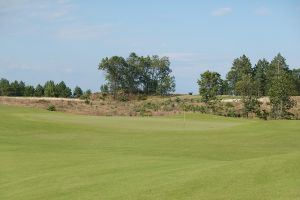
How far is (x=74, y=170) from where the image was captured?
14727 millimetres

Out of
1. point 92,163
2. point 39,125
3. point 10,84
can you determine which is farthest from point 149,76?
point 92,163

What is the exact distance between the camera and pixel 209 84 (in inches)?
2709

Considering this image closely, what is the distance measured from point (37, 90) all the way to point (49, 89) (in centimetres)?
382

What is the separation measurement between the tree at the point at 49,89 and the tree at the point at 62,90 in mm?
1039

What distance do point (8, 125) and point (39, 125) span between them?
212 cm

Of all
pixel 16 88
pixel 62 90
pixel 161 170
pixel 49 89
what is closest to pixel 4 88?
pixel 16 88

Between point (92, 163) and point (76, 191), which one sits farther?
point (92, 163)

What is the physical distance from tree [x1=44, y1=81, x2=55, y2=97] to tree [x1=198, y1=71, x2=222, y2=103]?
49.6 meters

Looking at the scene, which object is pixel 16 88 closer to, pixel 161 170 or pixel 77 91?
pixel 77 91

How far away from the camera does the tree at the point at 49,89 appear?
358 feet

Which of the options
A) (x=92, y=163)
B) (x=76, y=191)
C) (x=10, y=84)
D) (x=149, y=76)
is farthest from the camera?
(x=149, y=76)

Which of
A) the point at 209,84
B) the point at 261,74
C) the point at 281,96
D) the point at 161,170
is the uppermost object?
the point at 261,74

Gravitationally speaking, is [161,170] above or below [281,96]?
below

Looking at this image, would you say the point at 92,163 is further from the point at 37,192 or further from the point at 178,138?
the point at 178,138
